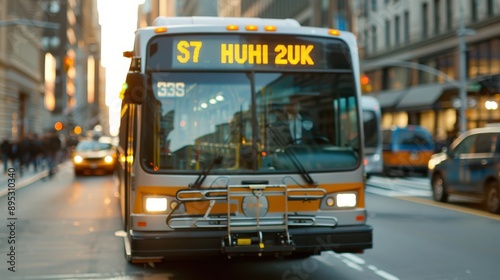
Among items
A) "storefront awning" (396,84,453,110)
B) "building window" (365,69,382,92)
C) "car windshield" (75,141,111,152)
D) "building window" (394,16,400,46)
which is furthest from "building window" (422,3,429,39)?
"car windshield" (75,141,111,152)

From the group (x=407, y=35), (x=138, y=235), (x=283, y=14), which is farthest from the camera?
(x=283, y=14)

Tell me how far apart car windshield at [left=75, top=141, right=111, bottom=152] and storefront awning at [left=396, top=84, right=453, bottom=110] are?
21570 millimetres

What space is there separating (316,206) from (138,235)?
1.85m

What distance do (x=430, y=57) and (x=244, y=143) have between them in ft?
135

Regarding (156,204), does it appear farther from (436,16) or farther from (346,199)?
(436,16)

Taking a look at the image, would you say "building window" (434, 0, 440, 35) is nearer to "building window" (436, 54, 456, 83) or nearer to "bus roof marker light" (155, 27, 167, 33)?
"building window" (436, 54, 456, 83)

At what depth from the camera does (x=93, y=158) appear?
1177 inches

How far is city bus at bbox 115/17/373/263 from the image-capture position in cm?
699

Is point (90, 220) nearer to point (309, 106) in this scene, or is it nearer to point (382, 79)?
point (309, 106)

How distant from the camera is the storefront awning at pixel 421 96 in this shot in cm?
4356

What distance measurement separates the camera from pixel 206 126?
23.6ft

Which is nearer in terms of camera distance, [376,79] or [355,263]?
[355,263]

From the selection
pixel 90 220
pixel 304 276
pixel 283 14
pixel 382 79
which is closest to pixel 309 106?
pixel 304 276

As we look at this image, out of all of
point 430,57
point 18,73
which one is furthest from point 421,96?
point 18,73
